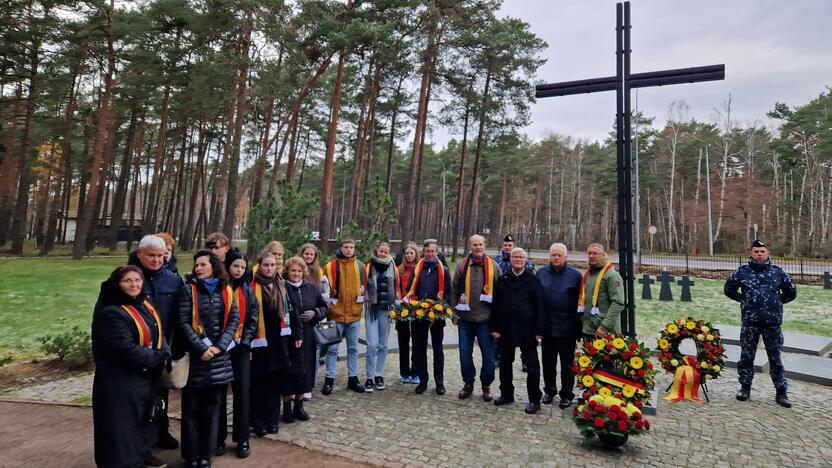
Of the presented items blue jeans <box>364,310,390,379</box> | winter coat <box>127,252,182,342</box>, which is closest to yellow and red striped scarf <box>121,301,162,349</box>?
winter coat <box>127,252,182,342</box>

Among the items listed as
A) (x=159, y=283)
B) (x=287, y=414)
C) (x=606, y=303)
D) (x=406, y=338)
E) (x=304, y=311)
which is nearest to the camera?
(x=159, y=283)

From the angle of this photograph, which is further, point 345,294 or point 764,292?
point 345,294

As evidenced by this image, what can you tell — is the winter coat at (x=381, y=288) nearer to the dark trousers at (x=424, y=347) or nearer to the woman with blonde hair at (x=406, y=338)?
the woman with blonde hair at (x=406, y=338)

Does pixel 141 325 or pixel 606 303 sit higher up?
pixel 606 303

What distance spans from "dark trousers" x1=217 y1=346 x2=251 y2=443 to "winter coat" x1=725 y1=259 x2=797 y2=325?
245 inches

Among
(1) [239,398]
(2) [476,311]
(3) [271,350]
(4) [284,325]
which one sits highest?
(2) [476,311]

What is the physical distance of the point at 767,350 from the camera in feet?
18.1

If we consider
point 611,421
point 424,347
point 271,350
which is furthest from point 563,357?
point 271,350

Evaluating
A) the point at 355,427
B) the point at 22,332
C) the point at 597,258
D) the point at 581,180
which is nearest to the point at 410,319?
the point at 355,427

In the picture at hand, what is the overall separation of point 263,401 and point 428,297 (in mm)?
2462

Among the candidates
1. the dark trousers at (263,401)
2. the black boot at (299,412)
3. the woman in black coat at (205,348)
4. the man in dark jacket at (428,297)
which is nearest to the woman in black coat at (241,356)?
Answer: the woman in black coat at (205,348)

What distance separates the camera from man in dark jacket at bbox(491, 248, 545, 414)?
5.05 metres

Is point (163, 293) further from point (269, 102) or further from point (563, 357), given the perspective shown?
point (269, 102)

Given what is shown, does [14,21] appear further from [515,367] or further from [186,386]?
[515,367]
